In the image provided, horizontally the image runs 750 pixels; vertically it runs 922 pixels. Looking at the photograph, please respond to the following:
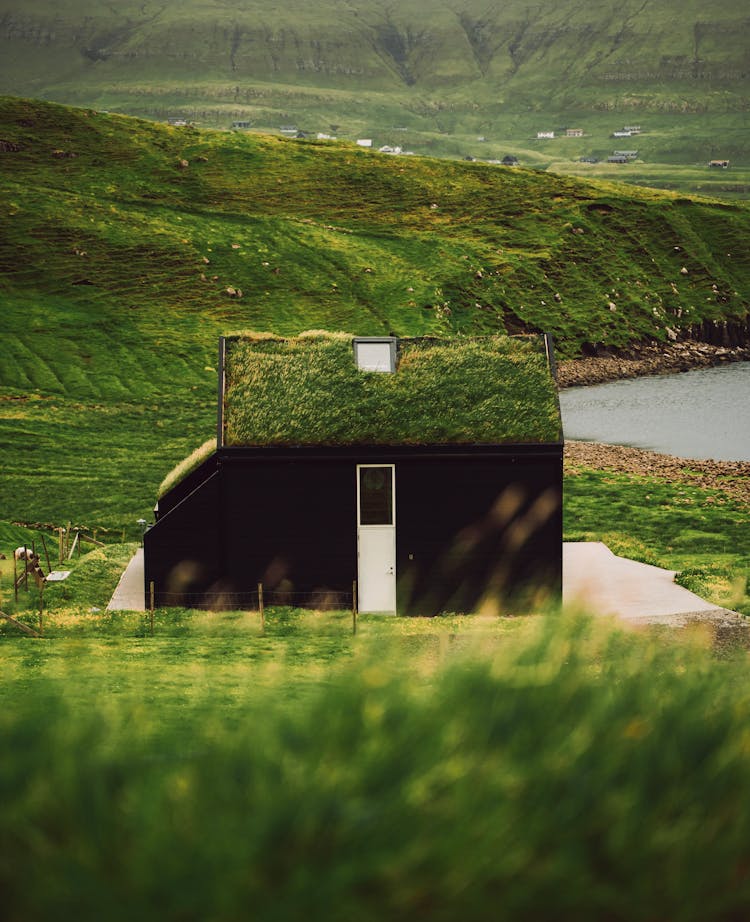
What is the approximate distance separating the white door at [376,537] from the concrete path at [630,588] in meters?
3.59

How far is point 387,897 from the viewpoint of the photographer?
3672 millimetres

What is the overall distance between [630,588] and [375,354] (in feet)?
24.6

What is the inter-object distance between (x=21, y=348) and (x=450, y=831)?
255ft

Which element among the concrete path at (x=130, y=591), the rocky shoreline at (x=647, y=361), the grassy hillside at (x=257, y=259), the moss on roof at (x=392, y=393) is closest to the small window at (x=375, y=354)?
the moss on roof at (x=392, y=393)

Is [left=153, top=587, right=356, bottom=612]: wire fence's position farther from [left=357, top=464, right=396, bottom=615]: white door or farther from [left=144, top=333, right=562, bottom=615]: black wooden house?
[left=357, top=464, right=396, bottom=615]: white door

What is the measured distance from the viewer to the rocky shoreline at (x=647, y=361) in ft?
311

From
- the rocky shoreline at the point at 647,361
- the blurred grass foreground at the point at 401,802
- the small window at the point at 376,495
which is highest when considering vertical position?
the rocky shoreline at the point at 647,361

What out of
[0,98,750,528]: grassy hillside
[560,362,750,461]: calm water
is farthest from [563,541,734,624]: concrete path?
[560,362,750,461]: calm water

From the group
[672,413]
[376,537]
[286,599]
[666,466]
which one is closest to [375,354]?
[376,537]

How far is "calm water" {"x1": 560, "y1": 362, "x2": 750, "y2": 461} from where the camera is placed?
62531 mm

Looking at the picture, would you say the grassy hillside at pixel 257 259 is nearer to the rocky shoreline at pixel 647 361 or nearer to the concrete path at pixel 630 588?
the rocky shoreline at pixel 647 361

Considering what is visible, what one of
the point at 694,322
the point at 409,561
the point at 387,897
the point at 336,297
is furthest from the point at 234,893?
the point at 694,322

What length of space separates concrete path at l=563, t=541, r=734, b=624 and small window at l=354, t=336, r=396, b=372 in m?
6.16

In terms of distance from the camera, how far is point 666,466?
177 feet
